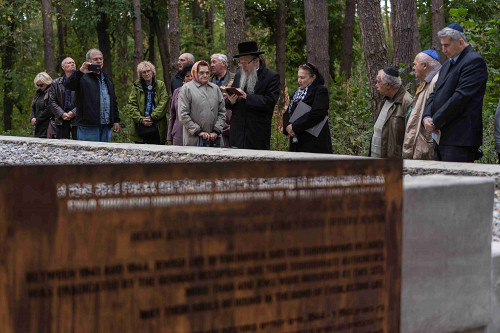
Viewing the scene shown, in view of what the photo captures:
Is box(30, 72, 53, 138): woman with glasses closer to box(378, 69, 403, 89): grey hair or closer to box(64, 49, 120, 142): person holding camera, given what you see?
box(64, 49, 120, 142): person holding camera

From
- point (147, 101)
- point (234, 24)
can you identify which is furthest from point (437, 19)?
point (147, 101)

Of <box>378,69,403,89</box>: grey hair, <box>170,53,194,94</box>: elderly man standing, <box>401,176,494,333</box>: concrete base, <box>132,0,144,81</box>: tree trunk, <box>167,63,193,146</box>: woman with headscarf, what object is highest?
<box>132,0,144,81</box>: tree trunk

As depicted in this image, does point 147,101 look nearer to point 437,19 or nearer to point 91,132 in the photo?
point 91,132

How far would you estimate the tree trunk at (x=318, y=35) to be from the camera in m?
17.7

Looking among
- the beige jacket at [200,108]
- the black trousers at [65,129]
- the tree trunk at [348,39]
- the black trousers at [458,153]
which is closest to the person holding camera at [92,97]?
the black trousers at [65,129]

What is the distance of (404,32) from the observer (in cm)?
1163

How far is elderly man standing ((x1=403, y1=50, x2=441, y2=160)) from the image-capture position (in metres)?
6.84

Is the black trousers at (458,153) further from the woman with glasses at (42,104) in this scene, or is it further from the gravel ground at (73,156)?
the woman with glasses at (42,104)

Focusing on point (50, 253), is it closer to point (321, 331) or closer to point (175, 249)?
point (175, 249)

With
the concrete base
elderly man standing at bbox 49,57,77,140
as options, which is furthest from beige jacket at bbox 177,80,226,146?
the concrete base

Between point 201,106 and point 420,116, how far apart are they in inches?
116

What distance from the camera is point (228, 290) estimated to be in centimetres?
245

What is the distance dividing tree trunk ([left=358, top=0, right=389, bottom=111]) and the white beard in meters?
3.40

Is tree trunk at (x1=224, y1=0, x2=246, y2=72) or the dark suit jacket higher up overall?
tree trunk at (x1=224, y1=0, x2=246, y2=72)
